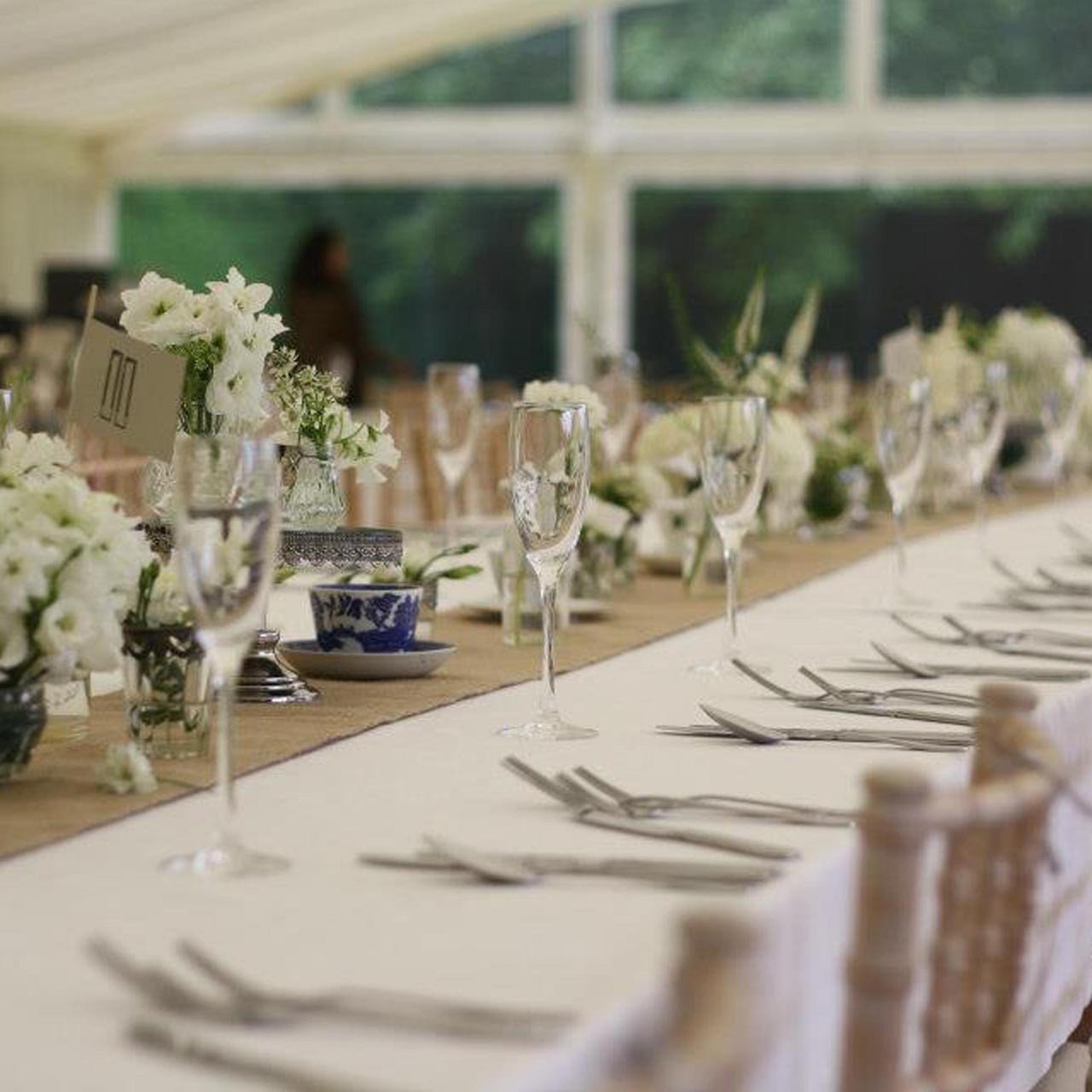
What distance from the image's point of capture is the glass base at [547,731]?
211 cm

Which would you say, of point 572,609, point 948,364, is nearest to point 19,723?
point 572,609

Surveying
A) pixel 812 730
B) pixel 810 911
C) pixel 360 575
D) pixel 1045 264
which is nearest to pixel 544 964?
pixel 810 911

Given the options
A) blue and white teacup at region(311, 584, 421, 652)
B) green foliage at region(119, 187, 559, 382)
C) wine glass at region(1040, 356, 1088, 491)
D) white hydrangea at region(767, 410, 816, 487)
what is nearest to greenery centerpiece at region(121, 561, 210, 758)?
blue and white teacup at region(311, 584, 421, 652)

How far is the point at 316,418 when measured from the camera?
243 centimetres

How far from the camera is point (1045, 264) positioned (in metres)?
14.2

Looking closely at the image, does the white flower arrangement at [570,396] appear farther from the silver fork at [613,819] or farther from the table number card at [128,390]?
the silver fork at [613,819]

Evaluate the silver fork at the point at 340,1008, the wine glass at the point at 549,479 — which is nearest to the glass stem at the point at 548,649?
the wine glass at the point at 549,479

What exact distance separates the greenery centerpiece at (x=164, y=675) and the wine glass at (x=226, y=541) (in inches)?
15.9

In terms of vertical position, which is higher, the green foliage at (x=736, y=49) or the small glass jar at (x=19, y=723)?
the green foliage at (x=736, y=49)

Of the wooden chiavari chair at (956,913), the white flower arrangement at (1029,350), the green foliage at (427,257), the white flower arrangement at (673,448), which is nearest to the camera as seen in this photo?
the wooden chiavari chair at (956,913)

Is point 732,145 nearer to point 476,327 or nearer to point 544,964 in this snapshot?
point 476,327

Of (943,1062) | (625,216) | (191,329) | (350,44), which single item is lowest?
(943,1062)

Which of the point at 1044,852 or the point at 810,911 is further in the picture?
the point at 1044,852

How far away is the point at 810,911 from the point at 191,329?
1.00m
